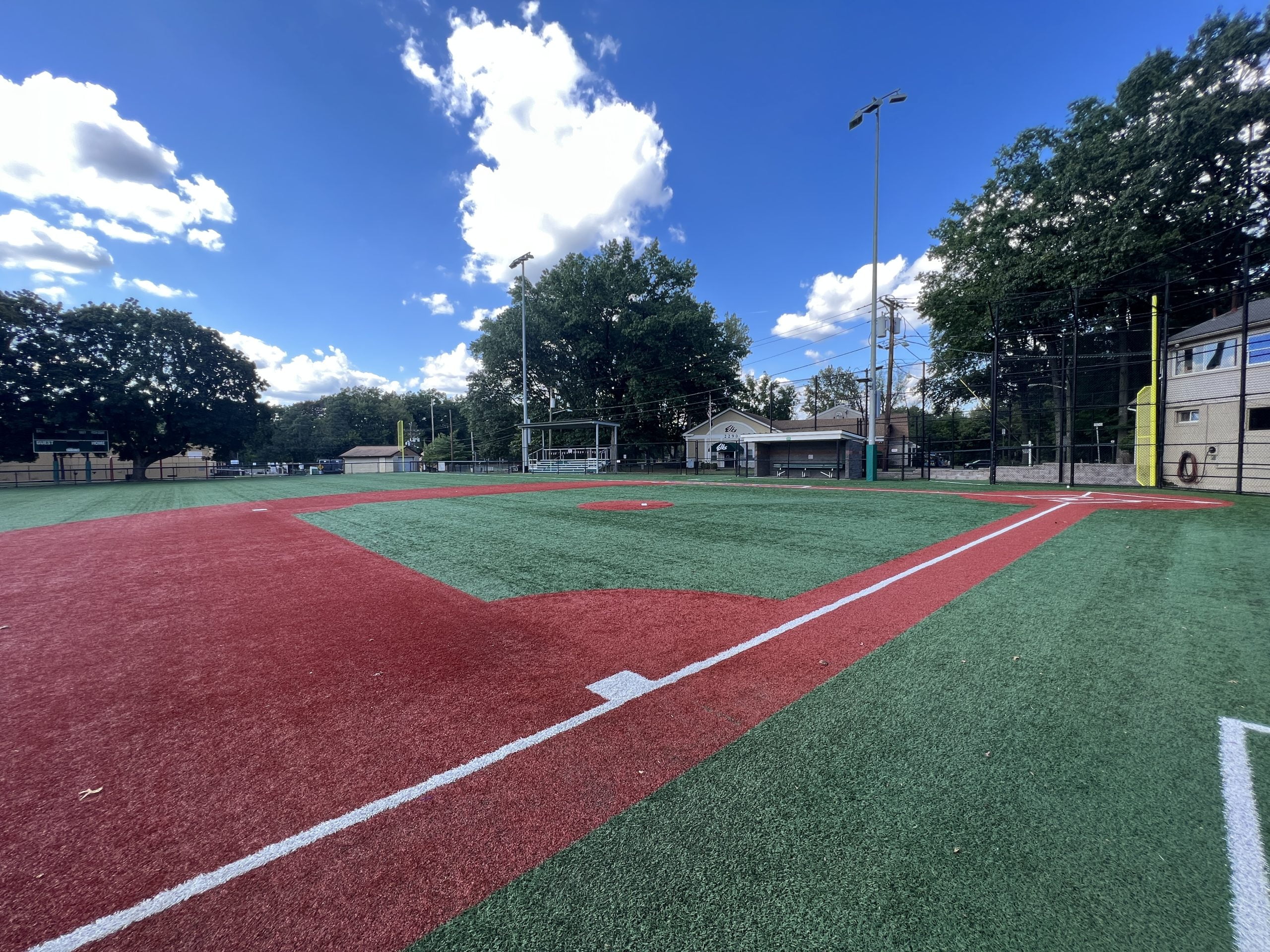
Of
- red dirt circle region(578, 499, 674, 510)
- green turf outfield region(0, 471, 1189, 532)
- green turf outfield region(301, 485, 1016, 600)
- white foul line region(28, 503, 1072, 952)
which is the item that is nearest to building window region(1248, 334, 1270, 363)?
green turf outfield region(0, 471, 1189, 532)

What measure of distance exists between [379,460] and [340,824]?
2657 inches

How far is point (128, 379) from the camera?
33.8 metres

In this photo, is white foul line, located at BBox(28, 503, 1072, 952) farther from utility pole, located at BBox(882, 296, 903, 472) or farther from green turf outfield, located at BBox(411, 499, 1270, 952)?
utility pole, located at BBox(882, 296, 903, 472)

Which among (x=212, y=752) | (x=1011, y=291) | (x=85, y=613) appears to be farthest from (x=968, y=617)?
(x=1011, y=291)

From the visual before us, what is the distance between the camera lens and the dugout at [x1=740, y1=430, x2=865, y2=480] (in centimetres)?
2561

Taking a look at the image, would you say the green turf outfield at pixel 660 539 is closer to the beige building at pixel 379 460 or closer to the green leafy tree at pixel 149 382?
the green leafy tree at pixel 149 382

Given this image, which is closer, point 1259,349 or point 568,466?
point 1259,349

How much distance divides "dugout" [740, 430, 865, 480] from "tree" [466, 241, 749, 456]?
14.5m

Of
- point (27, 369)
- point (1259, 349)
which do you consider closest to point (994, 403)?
point (1259, 349)

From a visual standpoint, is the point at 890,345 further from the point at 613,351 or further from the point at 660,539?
the point at 660,539

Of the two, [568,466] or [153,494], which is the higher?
[568,466]

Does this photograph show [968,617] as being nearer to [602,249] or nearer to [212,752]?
[212,752]

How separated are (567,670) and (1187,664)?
13.5 feet

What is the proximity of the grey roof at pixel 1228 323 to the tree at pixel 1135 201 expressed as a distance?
1.10 metres
